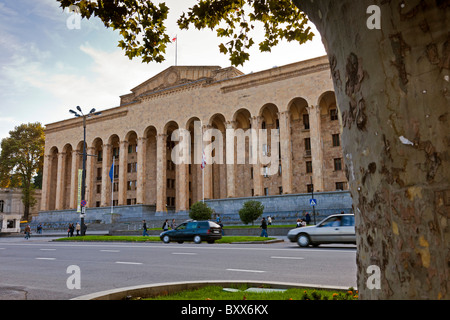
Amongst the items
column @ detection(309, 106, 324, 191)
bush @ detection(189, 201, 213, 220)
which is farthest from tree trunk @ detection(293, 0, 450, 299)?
column @ detection(309, 106, 324, 191)

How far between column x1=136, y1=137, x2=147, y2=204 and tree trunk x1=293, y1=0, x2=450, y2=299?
158ft

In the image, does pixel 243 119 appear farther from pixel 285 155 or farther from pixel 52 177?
pixel 52 177

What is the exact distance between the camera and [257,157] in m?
39.5

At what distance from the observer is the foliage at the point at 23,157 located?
211ft

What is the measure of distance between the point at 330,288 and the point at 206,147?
3902cm

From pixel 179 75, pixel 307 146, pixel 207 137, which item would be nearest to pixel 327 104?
pixel 307 146

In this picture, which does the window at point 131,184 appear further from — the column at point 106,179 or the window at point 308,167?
the window at point 308,167

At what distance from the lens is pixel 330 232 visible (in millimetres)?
16578

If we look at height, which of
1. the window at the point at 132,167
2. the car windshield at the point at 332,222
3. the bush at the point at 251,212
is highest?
the window at the point at 132,167

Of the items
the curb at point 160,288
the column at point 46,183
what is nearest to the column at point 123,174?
the column at point 46,183

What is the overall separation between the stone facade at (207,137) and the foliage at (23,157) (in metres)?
7.70

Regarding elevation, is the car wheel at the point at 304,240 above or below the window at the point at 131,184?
below

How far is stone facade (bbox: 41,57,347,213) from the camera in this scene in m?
38.9
